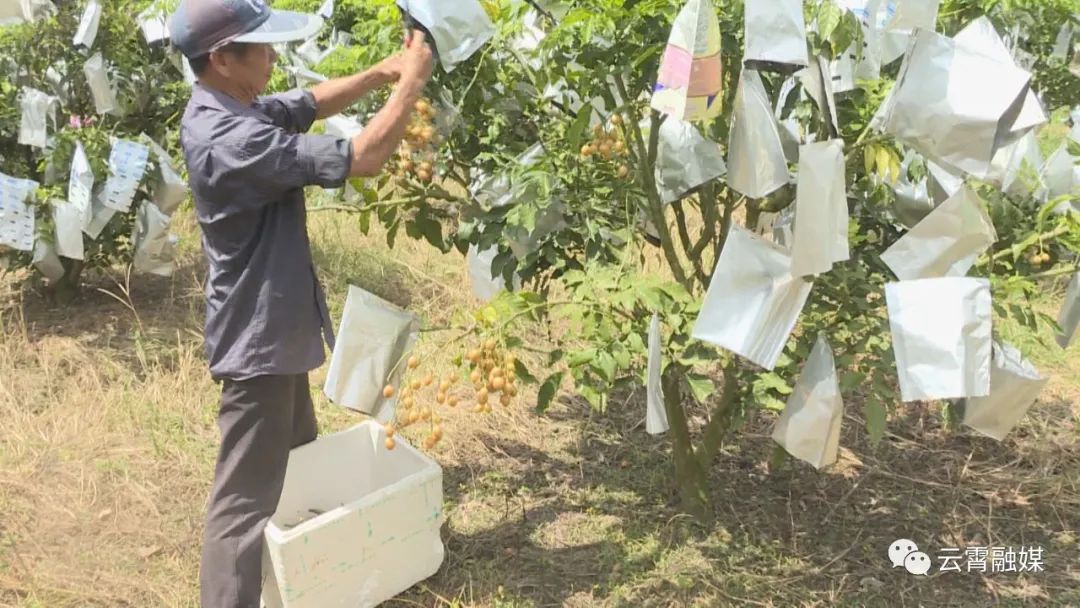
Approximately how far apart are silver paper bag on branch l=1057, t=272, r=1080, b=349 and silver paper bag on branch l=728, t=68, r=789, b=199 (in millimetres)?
765

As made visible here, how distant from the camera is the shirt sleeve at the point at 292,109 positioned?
1988 millimetres

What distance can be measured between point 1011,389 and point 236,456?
63.9 inches

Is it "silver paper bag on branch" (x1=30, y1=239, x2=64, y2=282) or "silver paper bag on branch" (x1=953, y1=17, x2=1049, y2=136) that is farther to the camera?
"silver paper bag on branch" (x1=30, y1=239, x2=64, y2=282)

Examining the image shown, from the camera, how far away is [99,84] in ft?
10.9

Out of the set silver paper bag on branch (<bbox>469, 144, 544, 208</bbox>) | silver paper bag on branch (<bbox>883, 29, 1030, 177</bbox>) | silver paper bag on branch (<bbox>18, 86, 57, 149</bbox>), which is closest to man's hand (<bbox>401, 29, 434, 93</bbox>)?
silver paper bag on branch (<bbox>469, 144, 544, 208</bbox>)

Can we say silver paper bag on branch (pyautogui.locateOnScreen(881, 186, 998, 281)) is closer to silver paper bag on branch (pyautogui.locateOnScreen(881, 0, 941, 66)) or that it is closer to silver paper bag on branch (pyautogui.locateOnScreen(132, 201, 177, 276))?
silver paper bag on branch (pyautogui.locateOnScreen(881, 0, 941, 66))

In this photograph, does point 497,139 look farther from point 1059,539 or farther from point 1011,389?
point 1059,539

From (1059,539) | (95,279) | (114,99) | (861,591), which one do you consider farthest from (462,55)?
(95,279)

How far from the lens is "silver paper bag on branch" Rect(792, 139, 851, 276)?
1.45 meters

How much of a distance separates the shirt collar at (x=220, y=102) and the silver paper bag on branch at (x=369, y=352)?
41cm

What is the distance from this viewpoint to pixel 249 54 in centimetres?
177

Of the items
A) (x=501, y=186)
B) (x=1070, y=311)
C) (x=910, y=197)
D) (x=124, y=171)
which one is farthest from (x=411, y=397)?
(x=124, y=171)

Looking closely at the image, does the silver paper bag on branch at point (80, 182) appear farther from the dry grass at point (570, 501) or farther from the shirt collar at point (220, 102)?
the shirt collar at point (220, 102)

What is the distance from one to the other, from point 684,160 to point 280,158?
861mm
